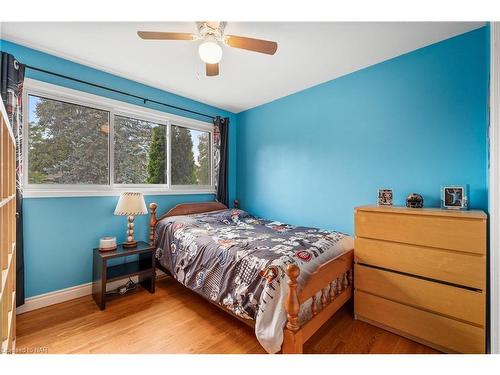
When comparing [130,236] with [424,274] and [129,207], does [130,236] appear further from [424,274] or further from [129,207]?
[424,274]

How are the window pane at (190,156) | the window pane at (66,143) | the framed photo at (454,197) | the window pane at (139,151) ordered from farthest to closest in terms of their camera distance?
the window pane at (190,156) < the window pane at (139,151) < the window pane at (66,143) < the framed photo at (454,197)

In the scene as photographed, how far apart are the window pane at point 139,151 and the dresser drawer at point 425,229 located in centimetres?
250

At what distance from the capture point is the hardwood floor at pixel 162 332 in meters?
1.56

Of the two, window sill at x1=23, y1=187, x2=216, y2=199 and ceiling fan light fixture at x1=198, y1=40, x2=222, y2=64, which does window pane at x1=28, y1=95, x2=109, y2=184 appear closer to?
window sill at x1=23, y1=187, x2=216, y2=199

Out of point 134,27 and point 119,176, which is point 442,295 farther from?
point 119,176

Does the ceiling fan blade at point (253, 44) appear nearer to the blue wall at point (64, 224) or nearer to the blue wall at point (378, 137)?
the blue wall at point (378, 137)

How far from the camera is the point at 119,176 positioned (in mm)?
2641

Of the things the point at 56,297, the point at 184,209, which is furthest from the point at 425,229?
the point at 56,297

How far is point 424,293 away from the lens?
1.59m

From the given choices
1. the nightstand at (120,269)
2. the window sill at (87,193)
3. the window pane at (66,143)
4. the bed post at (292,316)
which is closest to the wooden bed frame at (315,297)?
the bed post at (292,316)

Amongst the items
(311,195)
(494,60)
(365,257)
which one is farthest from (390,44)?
(365,257)

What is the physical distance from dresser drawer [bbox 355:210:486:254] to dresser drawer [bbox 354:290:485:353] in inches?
19.8

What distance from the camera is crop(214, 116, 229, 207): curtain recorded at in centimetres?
349
